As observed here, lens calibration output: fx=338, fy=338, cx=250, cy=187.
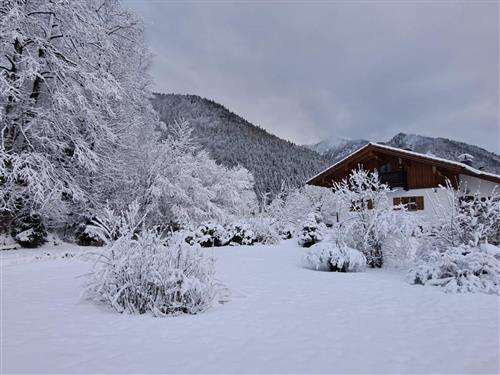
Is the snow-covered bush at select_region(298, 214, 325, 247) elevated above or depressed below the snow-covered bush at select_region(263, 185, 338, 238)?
below

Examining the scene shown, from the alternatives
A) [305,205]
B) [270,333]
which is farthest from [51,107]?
[305,205]

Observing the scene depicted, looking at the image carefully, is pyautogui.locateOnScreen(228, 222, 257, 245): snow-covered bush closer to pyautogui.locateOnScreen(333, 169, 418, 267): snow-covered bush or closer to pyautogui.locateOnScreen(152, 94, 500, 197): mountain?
pyautogui.locateOnScreen(333, 169, 418, 267): snow-covered bush

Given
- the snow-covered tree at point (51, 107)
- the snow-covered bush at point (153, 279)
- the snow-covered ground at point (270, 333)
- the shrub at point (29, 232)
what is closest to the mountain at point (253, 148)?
the snow-covered tree at point (51, 107)

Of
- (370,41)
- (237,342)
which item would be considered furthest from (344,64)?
(237,342)

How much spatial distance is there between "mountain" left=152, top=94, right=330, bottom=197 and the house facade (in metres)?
25.5

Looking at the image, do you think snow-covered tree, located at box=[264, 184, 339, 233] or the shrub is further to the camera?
snow-covered tree, located at box=[264, 184, 339, 233]

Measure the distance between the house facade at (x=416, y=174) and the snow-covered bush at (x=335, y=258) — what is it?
11.6 meters

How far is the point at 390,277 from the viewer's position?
7297 millimetres

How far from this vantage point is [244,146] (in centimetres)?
6016

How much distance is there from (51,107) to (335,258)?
10745 mm

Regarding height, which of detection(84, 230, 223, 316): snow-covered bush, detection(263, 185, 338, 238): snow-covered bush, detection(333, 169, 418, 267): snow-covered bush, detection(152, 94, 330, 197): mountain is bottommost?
detection(84, 230, 223, 316): snow-covered bush

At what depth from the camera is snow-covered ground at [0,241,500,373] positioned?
9.66ft

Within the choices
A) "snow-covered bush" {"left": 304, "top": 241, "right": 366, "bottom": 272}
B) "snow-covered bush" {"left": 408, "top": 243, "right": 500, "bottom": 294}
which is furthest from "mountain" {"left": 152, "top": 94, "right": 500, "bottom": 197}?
"snow-covered bush" {"left": 408, "top": 243, "right": 500, "bottom": 294}

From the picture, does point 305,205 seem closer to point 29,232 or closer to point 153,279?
point 29,232
